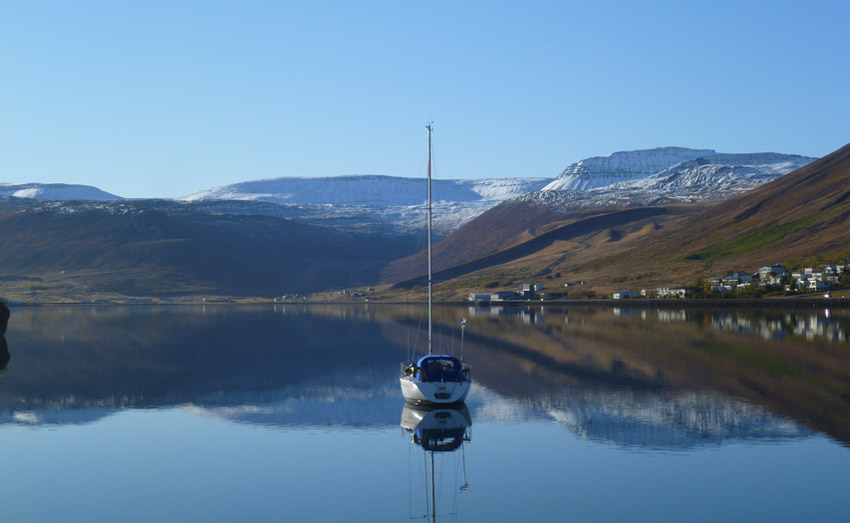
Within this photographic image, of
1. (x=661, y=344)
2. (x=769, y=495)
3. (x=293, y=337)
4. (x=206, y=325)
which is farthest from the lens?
(x=206, y=325)

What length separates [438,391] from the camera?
155 ft

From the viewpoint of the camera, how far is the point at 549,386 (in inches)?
2222

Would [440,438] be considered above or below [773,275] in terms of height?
below

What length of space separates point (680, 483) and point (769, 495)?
9.48 feet

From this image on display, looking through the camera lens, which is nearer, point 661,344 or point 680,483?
point 680,483

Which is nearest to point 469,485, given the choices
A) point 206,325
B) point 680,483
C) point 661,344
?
point 680,483

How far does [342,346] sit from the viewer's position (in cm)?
9219

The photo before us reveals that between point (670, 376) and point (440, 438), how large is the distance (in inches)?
917

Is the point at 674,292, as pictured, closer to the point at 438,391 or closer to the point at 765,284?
the point at 765,284

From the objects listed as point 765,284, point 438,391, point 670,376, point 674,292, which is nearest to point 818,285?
point 765,284

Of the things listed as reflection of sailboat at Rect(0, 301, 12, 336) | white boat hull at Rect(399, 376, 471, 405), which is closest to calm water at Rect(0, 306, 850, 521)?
white boat hull at Rect(399, 376, 471, 405)

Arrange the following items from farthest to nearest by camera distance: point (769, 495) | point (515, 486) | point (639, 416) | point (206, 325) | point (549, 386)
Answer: point (206, 325) < point (549, 386) < point (639, 416) < point (515, 486) < point (769, 495)

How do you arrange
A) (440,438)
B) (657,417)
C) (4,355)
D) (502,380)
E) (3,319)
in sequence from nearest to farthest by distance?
1. (440,438)
2. (657,417)
3. (502,380)
4. (4,355)
5. (3,319)

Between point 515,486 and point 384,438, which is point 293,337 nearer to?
point 384,438
